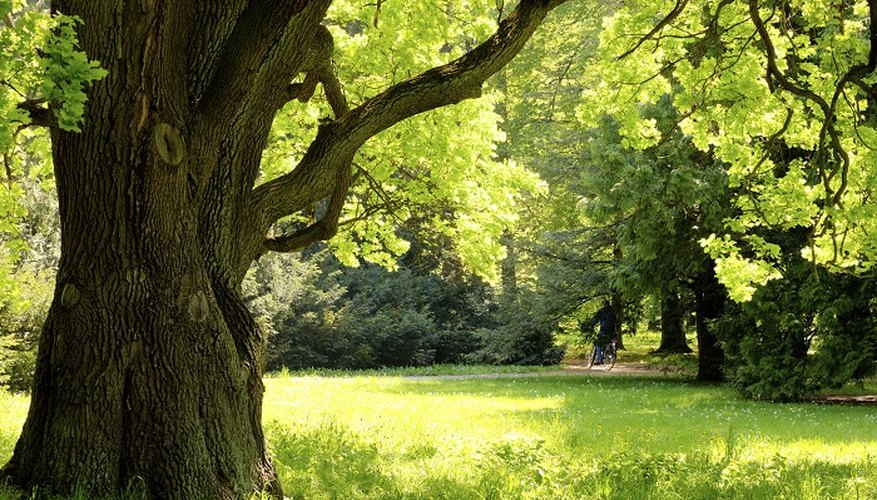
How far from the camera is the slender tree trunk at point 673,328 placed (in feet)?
77.0

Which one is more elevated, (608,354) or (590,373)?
(608,354)

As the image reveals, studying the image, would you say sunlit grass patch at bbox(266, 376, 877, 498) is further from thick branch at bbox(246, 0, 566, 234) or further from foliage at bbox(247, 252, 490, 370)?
foliage at bbox(247, 252, 490, 370)

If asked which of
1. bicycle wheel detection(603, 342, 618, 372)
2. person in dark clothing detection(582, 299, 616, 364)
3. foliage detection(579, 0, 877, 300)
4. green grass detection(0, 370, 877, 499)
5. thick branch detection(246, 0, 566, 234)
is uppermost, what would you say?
foliage detection(579, 0, 877, 300)

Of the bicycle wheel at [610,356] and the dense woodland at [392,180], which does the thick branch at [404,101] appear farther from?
the bicycle wheel at [610,356]

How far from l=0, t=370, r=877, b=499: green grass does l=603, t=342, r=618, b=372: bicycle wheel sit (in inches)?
323

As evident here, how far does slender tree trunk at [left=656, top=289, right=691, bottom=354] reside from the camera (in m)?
23.5

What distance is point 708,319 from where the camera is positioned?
20719 millimetres

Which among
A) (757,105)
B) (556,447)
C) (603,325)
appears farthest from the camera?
(603,325)

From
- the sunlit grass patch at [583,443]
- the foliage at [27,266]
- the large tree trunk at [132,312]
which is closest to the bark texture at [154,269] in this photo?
the large tree trunk at [132,312]

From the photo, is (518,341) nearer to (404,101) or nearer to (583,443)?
(583,443)

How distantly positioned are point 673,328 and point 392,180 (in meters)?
19.3

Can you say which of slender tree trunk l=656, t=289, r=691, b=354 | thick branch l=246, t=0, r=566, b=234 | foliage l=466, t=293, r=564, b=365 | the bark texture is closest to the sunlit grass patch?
the bark texture

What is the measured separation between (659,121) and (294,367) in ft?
48.4

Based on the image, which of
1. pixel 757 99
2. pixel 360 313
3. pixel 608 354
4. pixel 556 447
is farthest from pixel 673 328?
pixel 556 447
